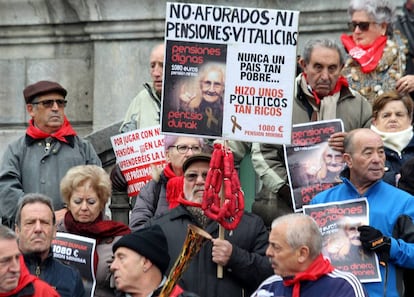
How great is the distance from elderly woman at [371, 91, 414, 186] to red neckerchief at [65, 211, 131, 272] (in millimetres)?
1888

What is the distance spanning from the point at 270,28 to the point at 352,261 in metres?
1.76

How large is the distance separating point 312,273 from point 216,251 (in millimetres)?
1028

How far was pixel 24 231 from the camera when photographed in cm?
1068

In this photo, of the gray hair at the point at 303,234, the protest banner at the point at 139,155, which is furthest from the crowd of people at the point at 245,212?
the protest banner at the point at 139,155

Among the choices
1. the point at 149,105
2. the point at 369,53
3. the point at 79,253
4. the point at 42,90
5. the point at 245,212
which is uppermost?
the point at 369,53

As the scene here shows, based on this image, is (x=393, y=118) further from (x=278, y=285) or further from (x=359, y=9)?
(x=278, y=285)

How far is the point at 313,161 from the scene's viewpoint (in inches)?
453

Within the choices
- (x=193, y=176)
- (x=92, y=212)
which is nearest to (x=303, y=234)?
(x=193, y=176)

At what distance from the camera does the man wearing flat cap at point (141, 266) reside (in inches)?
387

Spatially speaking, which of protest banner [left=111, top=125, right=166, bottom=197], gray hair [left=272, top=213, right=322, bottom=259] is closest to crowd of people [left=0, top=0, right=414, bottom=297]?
gray hair [left=272, top=213, right=322, bottom=259]

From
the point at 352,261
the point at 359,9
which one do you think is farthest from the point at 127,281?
the point at 359,9

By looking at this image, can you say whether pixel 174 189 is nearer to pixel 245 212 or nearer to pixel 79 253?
pixel 245 212

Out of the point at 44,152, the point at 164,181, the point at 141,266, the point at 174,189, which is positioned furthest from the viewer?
the point at 44,152

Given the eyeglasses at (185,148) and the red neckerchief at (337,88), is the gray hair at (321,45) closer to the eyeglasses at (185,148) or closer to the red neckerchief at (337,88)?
the red neckerchief at (337,88)
